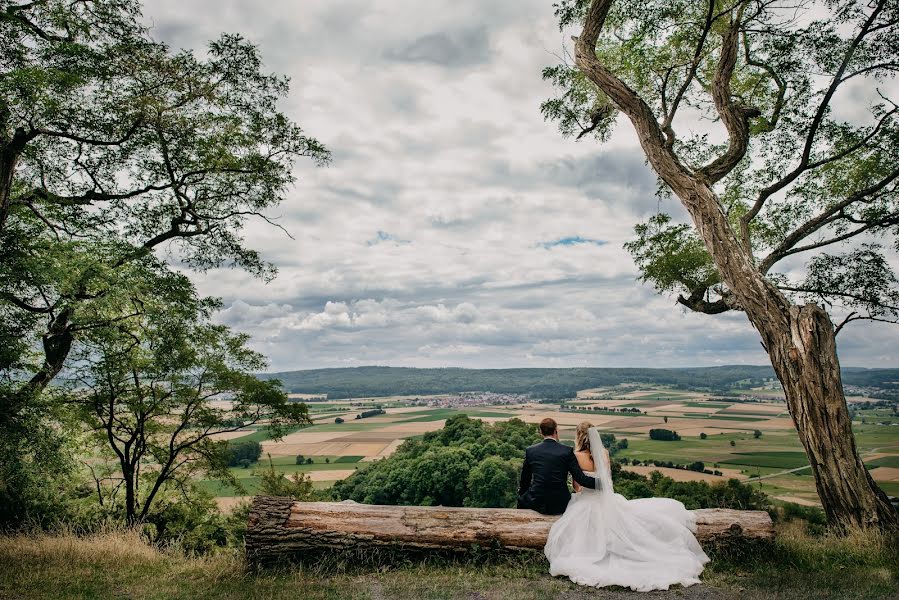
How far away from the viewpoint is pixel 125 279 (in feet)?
32.6

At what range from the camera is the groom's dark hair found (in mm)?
6645

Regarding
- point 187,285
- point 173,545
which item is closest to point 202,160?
point 187,285

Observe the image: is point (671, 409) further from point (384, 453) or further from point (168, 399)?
point (168, 399)

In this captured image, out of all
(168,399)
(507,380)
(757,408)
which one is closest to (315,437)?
(507,380)

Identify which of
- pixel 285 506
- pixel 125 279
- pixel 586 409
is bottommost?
pixel 586 409

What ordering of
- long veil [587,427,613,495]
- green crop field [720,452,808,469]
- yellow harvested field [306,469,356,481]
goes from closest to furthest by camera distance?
1. long veil [587,427,613,495]
2. green crop field [720,452,808,469]
3. yellow harvested field [306,469,356,481]

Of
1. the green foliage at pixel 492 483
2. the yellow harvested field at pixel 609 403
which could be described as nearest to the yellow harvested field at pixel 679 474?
the green foliage at pixel 492 483

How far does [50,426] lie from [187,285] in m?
4.22

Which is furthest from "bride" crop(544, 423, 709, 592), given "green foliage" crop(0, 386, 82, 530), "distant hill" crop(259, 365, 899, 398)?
"distant hill" crop(259, 365, 899, 398)

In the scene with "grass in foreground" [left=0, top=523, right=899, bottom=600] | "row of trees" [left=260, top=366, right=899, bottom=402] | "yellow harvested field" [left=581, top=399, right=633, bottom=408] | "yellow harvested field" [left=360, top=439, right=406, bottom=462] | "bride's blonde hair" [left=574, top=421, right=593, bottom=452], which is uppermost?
"bride's blonde hair" [left=574, top=421, right=593, bottom=452]

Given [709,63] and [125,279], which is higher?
[709,63]

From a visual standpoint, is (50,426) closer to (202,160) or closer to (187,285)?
(187,285)

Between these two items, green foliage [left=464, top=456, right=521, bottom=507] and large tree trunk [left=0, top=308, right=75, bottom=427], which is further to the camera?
green foliage [left=464, top=456, right=521, bottom=507]

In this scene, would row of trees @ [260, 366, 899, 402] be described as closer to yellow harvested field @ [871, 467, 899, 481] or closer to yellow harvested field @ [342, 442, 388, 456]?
yellow harvested field @ [342, 442, 388, 456]
